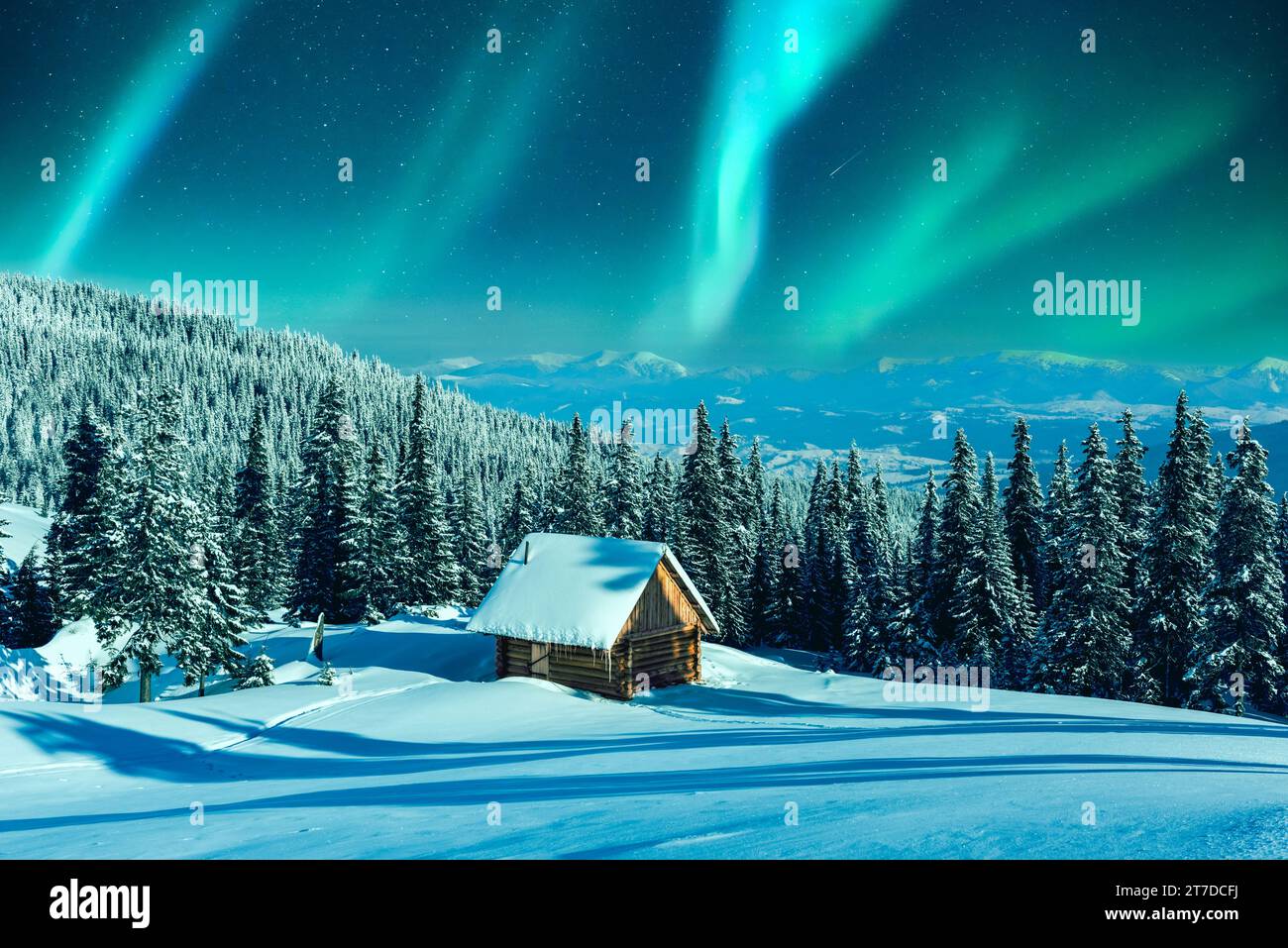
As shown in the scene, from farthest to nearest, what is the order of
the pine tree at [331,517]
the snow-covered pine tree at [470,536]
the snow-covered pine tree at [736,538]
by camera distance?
the snow-covered pine tree at [470,536] → the snow-covered pine tree at [736,538] → the pine tree at [331,517]

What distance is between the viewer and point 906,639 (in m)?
44.9

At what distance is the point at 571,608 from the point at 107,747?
47.8ft

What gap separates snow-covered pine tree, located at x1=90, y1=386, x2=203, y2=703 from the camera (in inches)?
1237

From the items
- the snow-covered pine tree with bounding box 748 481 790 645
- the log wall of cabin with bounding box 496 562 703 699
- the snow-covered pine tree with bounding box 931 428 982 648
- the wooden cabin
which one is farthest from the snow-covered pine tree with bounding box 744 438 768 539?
the wooden cabin

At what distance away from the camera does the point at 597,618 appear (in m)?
27.1

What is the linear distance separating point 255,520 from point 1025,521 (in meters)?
55.3

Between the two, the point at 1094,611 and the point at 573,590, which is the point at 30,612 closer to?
the point at 573,590

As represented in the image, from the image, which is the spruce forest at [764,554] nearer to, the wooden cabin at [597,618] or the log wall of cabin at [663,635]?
the wooden cabin at [597,618]

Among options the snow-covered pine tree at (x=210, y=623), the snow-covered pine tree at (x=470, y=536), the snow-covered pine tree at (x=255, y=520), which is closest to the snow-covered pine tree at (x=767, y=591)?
the snow-covered pine tree at (x=470, y=536)

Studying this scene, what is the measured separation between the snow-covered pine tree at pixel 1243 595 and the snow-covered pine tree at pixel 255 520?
57435 mm

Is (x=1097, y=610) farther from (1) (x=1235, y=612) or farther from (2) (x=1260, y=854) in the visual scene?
(2) (x=1260, y=854)

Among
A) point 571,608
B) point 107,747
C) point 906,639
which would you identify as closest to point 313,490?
point 571,608

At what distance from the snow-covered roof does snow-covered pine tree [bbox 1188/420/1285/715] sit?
22.7 meters

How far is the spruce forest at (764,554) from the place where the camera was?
32406mm
